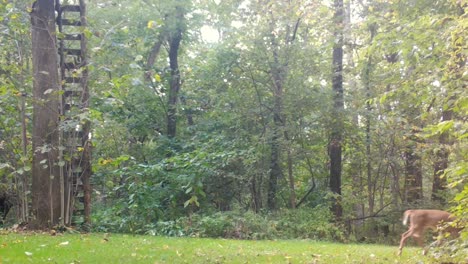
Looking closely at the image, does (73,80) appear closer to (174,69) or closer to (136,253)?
(136,253)

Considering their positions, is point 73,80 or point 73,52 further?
point 73,52

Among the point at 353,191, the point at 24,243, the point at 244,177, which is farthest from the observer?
the point at 353,191

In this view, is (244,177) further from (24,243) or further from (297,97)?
(24,243)

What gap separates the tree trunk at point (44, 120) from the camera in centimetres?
927

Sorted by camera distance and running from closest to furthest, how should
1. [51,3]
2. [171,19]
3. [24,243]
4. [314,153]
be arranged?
[24,243]
[51,3]
[314,153]
[171,19]


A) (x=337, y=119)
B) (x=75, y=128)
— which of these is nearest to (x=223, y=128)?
(x=337, y=119)

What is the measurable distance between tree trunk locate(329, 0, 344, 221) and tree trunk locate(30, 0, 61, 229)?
26.5 ft

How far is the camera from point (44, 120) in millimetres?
9320

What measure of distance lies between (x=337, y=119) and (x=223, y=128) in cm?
362

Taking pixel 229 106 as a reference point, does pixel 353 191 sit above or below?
below

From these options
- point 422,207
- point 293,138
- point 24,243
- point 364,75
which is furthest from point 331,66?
point 24,243

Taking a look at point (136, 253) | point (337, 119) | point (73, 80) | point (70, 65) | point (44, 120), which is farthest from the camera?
point (337, 119)

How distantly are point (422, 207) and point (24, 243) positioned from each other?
11145mm

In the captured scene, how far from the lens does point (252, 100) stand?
14656 millimetres
